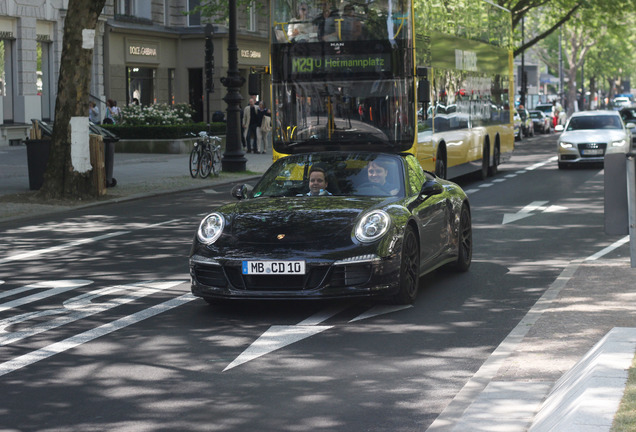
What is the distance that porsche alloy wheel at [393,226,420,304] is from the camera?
9609 millimetres

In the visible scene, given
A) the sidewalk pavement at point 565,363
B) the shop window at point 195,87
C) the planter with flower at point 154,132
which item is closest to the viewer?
the sidewalk pavement at point 565,363

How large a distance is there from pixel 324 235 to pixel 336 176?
1.40 metres

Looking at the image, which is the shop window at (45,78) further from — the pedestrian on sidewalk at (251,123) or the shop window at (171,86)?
the shop window at (171,86)

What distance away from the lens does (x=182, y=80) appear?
55.1m

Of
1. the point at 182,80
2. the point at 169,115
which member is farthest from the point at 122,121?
the point at 182,80

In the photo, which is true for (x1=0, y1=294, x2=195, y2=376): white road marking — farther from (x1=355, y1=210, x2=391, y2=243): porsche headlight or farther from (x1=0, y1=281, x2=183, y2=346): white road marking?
(x1=355, y1=210, x2=391, y2=243): porsche headlight

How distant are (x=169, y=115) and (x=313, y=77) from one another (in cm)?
2078

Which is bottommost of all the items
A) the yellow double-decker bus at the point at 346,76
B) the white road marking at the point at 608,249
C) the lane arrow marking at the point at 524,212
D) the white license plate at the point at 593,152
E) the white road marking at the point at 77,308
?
the white road marking at the point at 77,308

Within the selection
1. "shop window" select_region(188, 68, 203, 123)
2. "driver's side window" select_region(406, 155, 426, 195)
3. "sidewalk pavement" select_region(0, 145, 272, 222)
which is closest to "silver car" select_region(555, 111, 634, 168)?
"sidewalk pavement" select_region(0, 145, 272, 222)

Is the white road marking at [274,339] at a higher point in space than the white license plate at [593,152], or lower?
lower

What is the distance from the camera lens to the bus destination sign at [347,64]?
19.2 metres

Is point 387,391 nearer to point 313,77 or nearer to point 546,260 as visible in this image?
point 546,260

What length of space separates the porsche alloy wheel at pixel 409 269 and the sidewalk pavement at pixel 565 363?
101 cm

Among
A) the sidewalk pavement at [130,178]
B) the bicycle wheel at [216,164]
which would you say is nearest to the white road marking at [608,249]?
the sidewalk pavement at [130,178]
